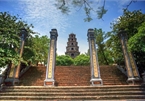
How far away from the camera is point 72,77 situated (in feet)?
28.5

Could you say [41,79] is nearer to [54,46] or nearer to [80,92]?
[54,46]

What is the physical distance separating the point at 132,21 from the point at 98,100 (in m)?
6.88

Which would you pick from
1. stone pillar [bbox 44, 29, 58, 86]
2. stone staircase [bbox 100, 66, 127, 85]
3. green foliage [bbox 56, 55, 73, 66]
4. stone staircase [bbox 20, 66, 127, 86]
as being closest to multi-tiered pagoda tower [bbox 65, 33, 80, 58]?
green foliage [bbox 56, 55, 73, 66]

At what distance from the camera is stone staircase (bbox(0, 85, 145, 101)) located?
5.39 meters

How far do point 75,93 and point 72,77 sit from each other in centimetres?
295

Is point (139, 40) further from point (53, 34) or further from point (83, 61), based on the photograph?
point (83, 61)

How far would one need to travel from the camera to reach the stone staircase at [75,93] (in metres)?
5.39

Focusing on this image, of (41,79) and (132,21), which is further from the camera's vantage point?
(132,21)

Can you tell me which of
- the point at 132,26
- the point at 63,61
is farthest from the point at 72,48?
the point at 132,26

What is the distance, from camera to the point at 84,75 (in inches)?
352

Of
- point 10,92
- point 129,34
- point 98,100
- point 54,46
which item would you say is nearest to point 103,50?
point 129,34

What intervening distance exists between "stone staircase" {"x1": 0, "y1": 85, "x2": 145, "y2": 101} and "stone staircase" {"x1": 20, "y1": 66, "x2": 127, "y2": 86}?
5.01 feet

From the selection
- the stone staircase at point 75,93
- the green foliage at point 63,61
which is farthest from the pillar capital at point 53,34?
the green foliage at point 63,61

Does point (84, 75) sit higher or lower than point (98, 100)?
higher
